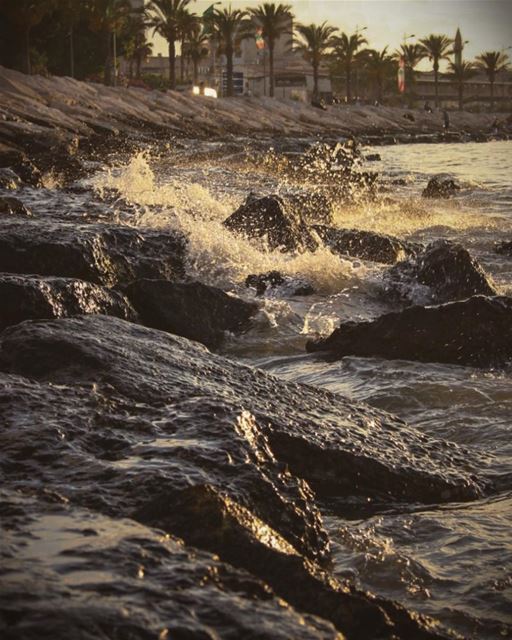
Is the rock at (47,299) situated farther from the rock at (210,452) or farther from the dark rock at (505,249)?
the dark rock at (505,249)

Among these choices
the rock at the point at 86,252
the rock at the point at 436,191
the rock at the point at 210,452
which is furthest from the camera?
the rock at the point at 436,191

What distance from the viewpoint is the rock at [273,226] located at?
9547mm

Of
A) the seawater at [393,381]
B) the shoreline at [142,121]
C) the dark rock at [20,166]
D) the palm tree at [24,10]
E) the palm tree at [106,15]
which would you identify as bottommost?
the seawater at [393,381]

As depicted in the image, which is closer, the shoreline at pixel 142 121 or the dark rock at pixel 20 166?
the dark rock at pixel 20 166

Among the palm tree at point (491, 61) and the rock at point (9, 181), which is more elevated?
the palm tree at point (491, 61)

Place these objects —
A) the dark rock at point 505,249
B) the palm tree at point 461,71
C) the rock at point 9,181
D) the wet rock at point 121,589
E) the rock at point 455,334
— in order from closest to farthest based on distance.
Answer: the wet rock at point 121,589, the rock at point 455,334, the dark rock at point 505,249, the rock at point 9,181, the palm tree at point 461,71

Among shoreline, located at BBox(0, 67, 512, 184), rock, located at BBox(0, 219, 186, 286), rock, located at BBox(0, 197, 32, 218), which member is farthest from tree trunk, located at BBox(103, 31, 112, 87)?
rock, located at BBox(0, 219, 186, 286)

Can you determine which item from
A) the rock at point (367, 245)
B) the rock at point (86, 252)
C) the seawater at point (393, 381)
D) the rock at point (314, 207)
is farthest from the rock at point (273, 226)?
the rock at point (314, 207)

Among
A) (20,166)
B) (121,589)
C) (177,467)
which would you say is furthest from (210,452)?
(20,166)

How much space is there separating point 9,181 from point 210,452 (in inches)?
429

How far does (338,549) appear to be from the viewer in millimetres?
3115

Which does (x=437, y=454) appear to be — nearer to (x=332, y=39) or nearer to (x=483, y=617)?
(x=483, y=617)

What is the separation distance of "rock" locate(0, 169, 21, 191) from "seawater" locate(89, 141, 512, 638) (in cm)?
112

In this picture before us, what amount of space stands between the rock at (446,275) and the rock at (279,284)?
0.73 meters
